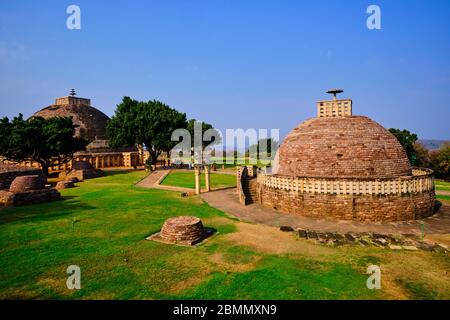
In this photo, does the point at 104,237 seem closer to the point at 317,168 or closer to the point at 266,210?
the point at 266,210

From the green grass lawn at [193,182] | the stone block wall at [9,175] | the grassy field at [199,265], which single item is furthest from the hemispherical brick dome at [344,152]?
the stone block wall at [9,175]

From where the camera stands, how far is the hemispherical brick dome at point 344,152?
49.4ft

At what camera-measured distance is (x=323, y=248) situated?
9.98 metres

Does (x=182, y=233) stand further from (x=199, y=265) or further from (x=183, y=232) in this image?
(x=199, y=265)

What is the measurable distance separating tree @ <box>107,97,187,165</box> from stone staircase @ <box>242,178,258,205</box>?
73.0ft

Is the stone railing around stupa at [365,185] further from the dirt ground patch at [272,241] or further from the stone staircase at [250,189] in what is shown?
the stone staircase at [250,189]

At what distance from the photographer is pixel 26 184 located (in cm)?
1877

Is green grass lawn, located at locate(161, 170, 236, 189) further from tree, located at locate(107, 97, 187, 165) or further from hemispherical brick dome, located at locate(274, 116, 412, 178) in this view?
tree, located at locate(107, 97, 187, 165)

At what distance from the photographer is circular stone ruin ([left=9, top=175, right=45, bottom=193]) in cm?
1851

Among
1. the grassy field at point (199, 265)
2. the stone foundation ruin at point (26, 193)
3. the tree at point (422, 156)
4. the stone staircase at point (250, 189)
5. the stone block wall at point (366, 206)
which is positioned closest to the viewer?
the grassy field at point (199, 265)

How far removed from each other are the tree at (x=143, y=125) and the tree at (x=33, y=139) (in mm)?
6844

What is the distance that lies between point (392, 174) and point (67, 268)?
15719mm

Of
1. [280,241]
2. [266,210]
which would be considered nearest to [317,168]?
[266,210]
